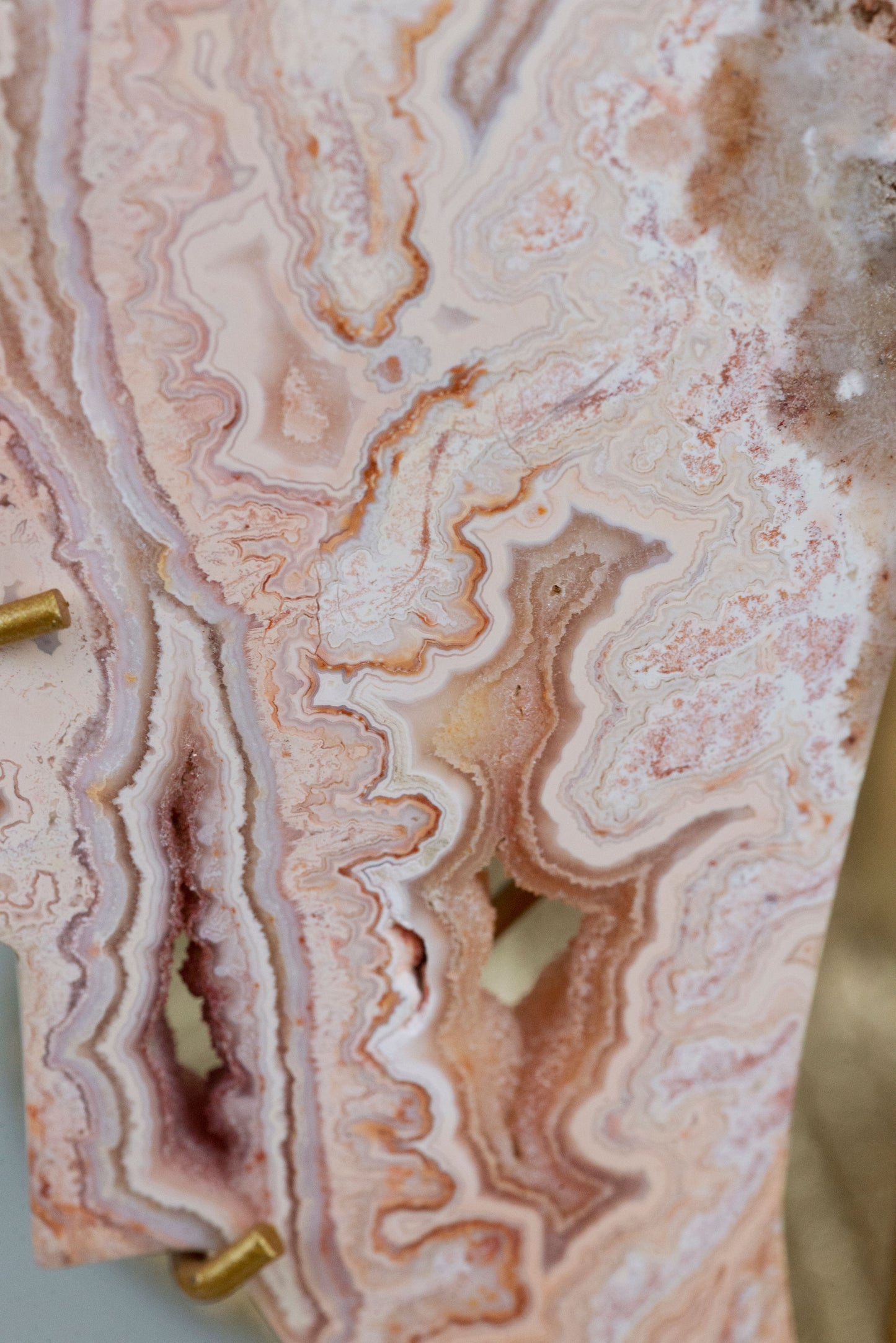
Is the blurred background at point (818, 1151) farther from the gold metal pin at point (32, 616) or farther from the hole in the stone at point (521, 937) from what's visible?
the gold metal pin at point (32, 616)

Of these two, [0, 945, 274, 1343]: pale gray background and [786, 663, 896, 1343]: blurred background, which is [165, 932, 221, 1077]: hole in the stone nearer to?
[0, 945, 274, 1343]: pale gray background

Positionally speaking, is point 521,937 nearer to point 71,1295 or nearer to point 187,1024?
point 187,1024

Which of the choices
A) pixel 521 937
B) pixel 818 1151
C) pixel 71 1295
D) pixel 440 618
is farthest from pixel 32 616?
pixel 818 1151

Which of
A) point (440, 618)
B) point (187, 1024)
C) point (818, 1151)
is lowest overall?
point (818, 1151)

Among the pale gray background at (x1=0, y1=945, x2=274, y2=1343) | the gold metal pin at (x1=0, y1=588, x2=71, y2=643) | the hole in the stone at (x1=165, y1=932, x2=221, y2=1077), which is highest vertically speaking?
the gold metal pin at (x1=0, y1=588, x2=71, y2=643)

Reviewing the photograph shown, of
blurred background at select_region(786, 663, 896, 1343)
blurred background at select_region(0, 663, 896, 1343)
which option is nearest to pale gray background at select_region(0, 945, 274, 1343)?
blurred background at select_region(0, 663, 896, 1343)

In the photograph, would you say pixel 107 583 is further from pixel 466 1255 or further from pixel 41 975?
pixel 466 1255

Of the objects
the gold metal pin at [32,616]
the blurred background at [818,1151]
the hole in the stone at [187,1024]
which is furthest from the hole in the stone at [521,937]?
the gold metal pin at [32,616]

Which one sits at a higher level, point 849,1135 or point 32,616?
point 32,616

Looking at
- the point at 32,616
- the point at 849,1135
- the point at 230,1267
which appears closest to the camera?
the point at 32,616
